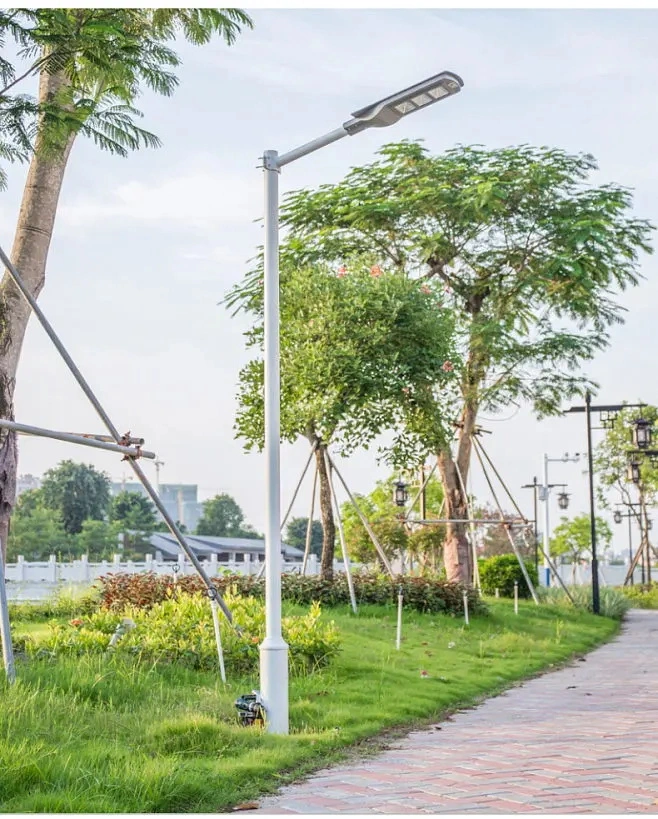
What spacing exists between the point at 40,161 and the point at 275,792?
25.6 ft

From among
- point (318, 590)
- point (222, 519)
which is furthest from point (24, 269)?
point (222, 519)

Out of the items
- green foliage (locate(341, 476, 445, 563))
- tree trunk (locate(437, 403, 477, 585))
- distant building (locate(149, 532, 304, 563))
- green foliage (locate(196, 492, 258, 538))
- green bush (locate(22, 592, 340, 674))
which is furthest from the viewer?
green foliage (locate(196, 492, 258, 538))

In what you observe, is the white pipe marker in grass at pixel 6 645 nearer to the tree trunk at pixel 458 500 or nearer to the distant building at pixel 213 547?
the tree trunk at pixel 458 500

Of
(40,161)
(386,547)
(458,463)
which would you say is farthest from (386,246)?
(40,161)

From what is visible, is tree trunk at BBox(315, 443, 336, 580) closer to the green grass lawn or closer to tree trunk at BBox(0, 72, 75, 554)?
the green grass lawn

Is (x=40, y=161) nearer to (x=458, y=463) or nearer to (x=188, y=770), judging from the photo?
(x=188, y=770)

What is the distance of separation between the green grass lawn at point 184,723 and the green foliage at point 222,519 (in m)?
66.5

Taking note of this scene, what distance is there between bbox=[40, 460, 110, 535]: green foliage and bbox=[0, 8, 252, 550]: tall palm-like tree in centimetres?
5220

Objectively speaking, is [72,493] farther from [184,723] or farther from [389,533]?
[184,723]

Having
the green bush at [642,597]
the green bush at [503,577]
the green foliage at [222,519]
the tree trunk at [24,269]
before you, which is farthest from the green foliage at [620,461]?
the green foliage at [222,519]

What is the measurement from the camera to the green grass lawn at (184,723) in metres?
6.23

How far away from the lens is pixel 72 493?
63750 mm

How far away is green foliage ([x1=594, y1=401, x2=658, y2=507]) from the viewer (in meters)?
39.8

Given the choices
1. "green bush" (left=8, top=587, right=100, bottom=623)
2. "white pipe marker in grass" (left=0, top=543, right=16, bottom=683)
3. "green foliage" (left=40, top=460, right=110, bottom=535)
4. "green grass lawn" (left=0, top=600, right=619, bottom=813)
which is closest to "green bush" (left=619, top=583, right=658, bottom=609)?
"green bush" (left=8, top=587, right=100, bottom=623)
